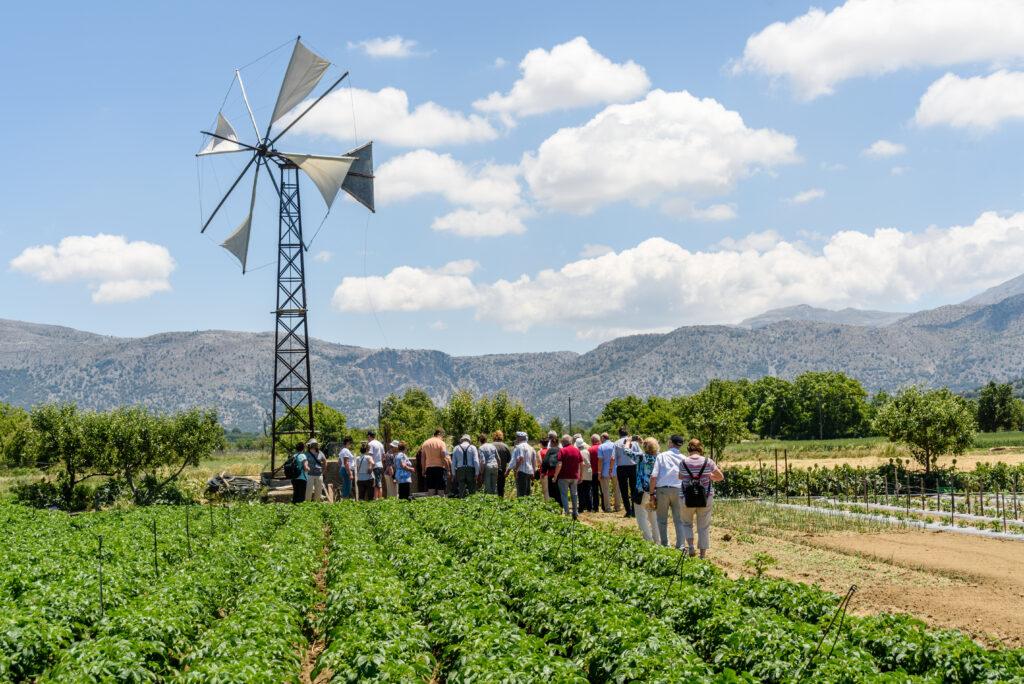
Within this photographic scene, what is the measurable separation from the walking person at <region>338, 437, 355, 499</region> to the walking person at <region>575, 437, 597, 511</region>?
25.3 feet

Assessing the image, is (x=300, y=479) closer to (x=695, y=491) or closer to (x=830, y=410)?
A: (x=695, y=491)

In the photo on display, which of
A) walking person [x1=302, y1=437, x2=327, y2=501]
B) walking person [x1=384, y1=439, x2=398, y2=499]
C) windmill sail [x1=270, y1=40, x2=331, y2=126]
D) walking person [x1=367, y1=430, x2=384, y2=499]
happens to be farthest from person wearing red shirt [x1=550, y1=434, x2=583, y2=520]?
windmill sail [x1=270, y1=40, x2=331, y2=126]

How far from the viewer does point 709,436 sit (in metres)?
42.2

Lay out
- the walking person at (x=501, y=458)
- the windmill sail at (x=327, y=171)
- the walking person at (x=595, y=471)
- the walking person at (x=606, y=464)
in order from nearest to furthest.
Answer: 1. the walking person at (x=606, y=464)
2. the walking person at (x=595, y=471)
3. the walking person at (x=501, y=458)
4. the windmill sail at (x=327, y=171)

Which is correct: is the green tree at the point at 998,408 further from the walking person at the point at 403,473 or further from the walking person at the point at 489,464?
the walking person at the point at 403,473

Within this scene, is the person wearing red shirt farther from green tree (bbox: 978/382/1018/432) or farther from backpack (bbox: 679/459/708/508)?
green tree (bbox: 978/382/1018/432)

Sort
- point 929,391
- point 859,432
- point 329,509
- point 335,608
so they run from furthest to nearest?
1. point 859,432
2. point 929,391
3. point 329,509
4. point 335,608

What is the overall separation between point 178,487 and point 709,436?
27.0m

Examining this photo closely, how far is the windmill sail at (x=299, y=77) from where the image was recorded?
125ft

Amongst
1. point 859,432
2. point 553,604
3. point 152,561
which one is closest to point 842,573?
point 553,604

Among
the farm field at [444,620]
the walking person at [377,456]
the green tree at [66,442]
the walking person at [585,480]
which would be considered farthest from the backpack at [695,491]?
the green tree at [66,442]

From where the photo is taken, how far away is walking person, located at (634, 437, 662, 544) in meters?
17.1

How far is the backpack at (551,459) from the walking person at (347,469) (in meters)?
7.30

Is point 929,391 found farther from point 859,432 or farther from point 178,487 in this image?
point 859,432
